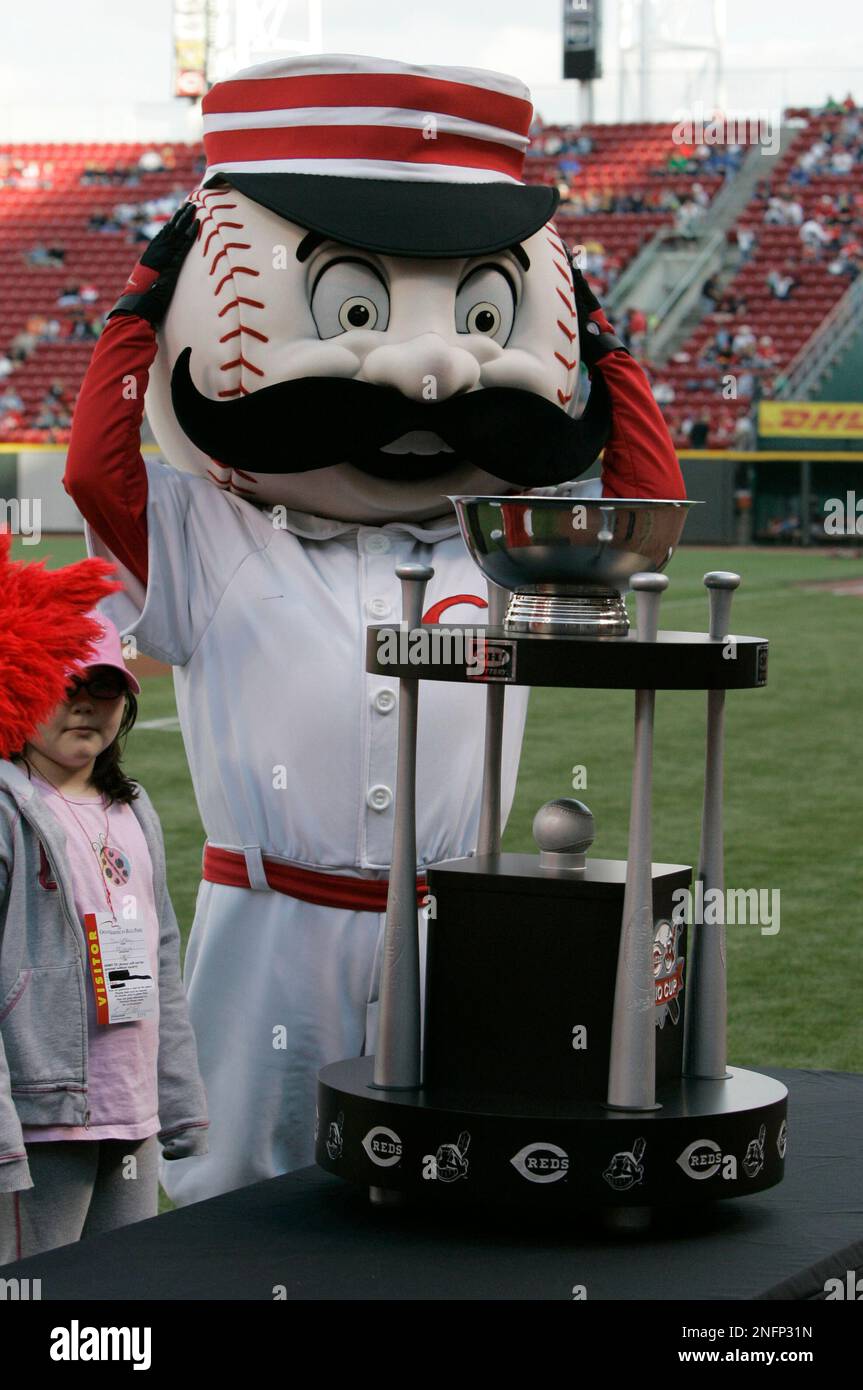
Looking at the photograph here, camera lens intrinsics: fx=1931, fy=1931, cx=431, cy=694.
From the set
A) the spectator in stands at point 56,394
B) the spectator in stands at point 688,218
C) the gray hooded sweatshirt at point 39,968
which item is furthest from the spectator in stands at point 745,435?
the gray hooded sweatshirt at point 39,968

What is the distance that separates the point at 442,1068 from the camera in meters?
2.44

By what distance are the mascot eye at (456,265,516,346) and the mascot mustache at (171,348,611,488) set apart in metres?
0.12

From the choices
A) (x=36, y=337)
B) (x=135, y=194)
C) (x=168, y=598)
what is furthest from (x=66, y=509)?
(x=168, y=598)

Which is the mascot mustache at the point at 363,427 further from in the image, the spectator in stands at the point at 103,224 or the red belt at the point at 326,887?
the spectator in stands at the point at 103,224

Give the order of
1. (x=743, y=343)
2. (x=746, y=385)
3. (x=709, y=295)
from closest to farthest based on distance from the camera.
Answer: (x=746, y=385) → (x=743, y=343) → (x=709, y=295)

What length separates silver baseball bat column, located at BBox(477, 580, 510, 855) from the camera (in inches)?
106

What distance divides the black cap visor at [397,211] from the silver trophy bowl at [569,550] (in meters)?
0.85

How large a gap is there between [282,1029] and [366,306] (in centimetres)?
120

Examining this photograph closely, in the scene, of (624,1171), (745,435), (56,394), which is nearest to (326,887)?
(624,1171)

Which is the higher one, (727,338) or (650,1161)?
(727,338)

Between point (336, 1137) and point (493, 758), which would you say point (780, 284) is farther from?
point (336, 1137)

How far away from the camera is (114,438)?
321cm

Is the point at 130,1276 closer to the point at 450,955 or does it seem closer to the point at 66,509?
the point at 450,955

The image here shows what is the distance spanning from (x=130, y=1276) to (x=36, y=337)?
92.9 feet
